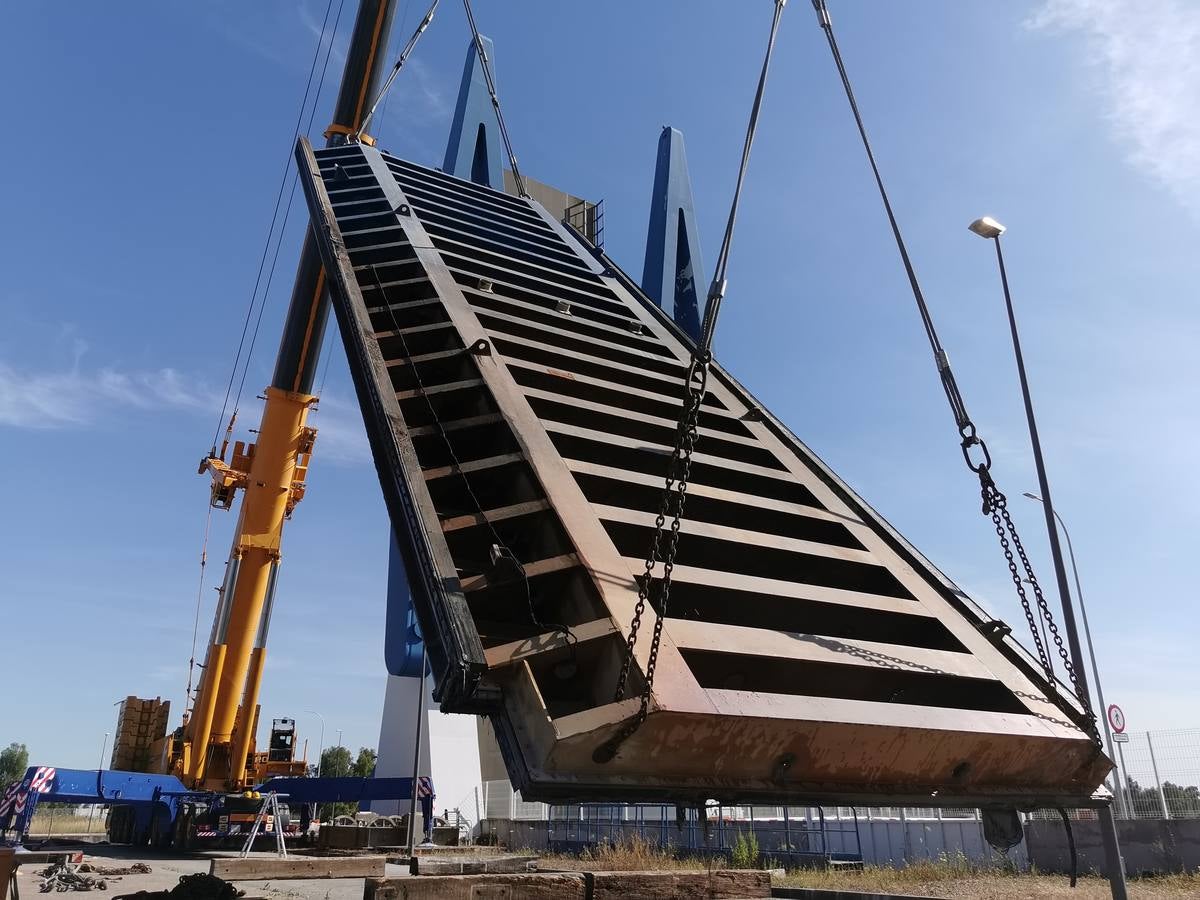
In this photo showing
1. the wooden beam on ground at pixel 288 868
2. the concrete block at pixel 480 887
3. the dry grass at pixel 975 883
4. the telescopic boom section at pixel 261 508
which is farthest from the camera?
the telescopic boom section at pixel 261 508

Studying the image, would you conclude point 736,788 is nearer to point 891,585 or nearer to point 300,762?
point 891,585

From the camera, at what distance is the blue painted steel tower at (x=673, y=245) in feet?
44.2

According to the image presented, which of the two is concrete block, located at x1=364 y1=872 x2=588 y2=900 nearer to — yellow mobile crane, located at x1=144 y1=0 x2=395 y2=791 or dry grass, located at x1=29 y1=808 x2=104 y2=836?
yellow mobile crane, located at x1=144 y1=0 x2=395 y2=791

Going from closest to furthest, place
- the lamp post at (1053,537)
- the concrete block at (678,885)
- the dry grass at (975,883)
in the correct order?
the concrete block at (678,885)
the lamp post at (1053,537)
the dry grass at (975,883)

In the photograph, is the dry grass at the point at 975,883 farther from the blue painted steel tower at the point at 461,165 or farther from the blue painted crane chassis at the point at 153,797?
the blue painted crane chassis at the point at 153,797

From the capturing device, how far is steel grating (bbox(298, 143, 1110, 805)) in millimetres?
3223

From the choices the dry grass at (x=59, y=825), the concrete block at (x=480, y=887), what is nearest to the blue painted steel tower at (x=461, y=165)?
the concrete block at (x=480, y=887)

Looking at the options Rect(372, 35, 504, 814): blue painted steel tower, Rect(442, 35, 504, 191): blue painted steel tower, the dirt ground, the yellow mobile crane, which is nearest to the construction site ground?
the dirt ground

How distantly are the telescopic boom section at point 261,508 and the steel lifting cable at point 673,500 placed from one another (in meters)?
11.4

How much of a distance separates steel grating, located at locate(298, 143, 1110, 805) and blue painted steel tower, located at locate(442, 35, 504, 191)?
384 inches

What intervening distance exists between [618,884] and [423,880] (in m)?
1.61

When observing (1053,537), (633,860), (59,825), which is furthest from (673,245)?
(59,825)

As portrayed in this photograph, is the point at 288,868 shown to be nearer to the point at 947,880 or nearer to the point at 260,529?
the point at 260,529

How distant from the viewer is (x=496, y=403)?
17.0ft
